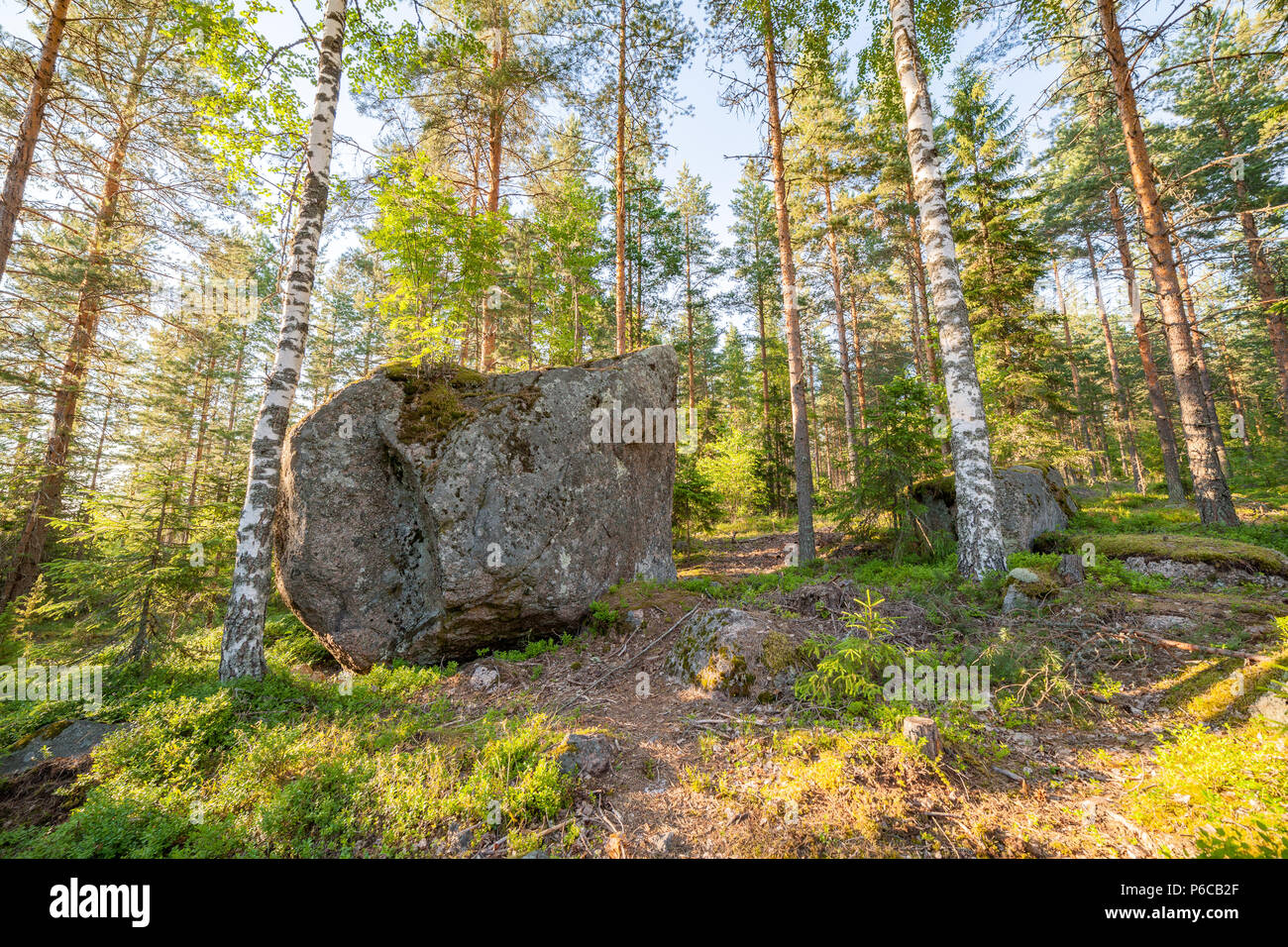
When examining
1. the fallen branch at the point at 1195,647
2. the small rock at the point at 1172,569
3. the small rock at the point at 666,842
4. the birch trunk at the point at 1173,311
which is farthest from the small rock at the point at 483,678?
the birch trunk at the point at 1173,311

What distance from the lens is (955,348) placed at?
249 inches

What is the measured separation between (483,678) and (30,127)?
12916 millimetres

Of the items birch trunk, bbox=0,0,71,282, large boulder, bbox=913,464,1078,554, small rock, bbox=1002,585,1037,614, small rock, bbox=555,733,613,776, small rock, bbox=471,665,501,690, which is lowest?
small rock, bbox=471,665,501,690

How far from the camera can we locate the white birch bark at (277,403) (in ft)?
17.6

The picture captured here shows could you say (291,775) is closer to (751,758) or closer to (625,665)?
(625,665)

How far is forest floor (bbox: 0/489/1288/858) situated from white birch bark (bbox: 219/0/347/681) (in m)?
0.68

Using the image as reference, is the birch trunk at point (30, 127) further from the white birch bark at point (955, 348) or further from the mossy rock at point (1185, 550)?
the mossy rock at point (1185, 550)

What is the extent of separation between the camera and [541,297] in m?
19.1

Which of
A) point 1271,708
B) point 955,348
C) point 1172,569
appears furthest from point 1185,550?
point 1271,708

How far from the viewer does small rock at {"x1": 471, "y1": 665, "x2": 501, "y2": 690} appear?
529 cm

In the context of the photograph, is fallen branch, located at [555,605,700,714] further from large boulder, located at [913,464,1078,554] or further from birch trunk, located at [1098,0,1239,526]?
birch trunk, located at [1098,0,1239,526]

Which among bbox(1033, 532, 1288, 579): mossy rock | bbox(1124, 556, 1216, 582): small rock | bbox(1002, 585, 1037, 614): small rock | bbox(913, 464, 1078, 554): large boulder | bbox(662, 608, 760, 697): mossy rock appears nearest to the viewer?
bbox(662, 608, 760, 697): mossy rock

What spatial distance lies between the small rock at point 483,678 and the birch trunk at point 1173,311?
494 inches

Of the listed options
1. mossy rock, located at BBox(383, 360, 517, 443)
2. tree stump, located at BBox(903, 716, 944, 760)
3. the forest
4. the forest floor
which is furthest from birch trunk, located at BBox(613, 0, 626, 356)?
tree stump, located at BBox(903, 716, 944, 760)
